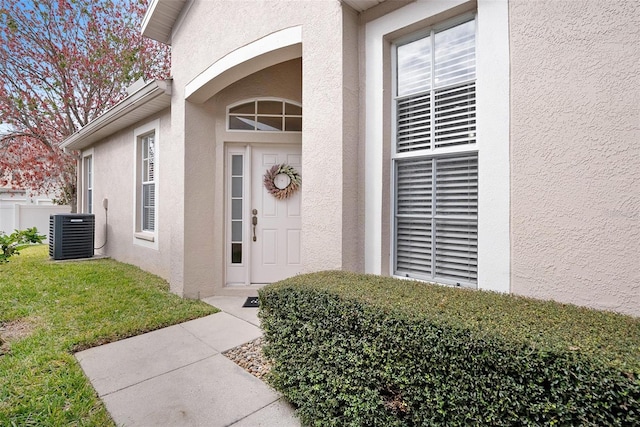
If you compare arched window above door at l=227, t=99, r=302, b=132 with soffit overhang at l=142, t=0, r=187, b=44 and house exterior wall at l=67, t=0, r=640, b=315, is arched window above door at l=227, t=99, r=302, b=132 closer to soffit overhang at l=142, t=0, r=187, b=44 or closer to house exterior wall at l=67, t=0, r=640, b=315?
house exterior wall at l=67, t=0, r=640, b=315

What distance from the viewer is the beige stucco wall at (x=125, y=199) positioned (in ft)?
22.1

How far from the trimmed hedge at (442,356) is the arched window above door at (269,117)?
366cm

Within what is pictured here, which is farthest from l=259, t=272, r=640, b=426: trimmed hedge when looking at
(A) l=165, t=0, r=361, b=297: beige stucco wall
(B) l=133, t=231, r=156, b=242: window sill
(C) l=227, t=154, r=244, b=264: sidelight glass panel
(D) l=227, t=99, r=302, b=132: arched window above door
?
(B) l=133, t=231, r=156, b=242: window sill

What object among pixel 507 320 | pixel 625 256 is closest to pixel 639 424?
pixel 507 320

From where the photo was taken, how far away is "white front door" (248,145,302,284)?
580cm

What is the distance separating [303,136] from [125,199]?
6.81m

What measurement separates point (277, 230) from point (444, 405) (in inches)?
170

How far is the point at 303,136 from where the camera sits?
372 cm

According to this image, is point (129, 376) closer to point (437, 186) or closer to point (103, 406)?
point (103, 406)

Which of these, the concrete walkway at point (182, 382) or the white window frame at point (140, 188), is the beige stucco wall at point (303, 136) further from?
the white window frame at point (140, 188)

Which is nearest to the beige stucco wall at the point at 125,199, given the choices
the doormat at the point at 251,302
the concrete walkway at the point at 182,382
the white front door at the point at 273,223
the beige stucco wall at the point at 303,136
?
the beige stucco wall at the point at 303,136

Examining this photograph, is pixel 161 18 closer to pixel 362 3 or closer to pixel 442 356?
pixel 362 3

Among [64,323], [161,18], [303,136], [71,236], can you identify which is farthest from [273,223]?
[71,236]

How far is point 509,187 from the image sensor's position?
256cm
